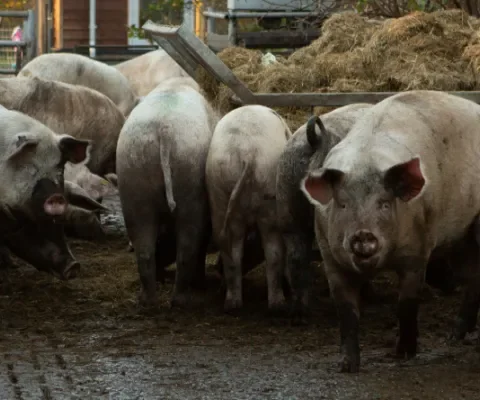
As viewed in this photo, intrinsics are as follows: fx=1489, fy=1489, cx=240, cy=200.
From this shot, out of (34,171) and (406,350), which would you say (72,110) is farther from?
(406,350)

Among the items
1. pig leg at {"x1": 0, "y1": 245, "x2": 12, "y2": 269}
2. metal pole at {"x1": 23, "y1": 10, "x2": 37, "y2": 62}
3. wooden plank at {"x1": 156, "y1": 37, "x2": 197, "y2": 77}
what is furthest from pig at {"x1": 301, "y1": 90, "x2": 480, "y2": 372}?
metal pole at {"x1": 23, "y1": 10, "x2": 37, "y2": 62}

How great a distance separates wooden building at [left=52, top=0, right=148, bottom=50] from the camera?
3136 centimetres

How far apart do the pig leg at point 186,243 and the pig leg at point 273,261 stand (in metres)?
0.43

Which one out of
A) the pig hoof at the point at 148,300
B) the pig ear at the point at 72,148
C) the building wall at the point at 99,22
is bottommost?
the building wall at the point at 99,22

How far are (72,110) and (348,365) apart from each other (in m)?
5.55

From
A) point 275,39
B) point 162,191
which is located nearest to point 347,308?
point 162,191

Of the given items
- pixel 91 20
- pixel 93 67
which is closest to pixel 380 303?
pixel 93 67

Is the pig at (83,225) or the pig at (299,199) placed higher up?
the pig at (299,199)

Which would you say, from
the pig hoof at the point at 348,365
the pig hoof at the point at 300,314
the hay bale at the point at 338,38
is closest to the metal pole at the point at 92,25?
the hay bale at the point at 338,38

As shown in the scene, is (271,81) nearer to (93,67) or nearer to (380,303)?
(380,303)

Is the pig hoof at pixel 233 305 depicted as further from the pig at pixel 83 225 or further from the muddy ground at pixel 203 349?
the pig at pixel 83 225

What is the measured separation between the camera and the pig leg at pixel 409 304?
24.3 ft

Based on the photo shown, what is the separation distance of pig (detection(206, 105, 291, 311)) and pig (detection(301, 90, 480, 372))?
51.4 inches

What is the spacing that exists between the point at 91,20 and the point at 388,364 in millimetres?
23937
